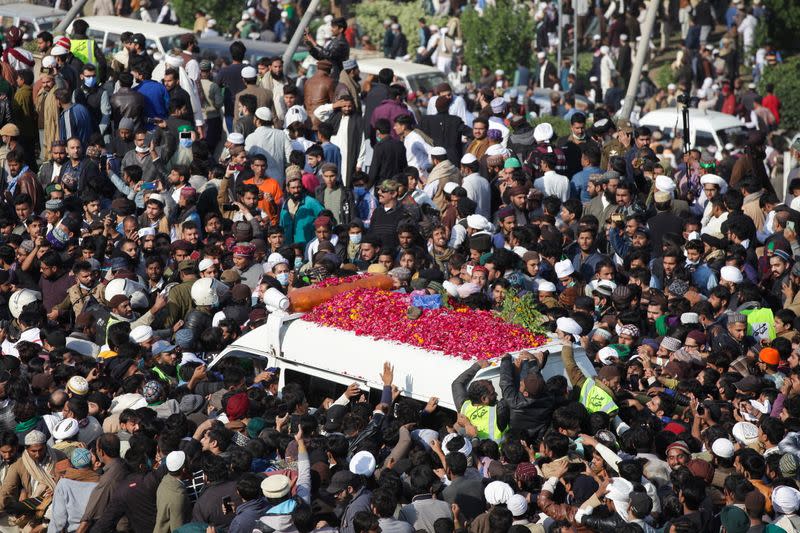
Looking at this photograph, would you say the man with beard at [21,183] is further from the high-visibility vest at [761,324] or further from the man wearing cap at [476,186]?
the high-visibility vest at [761,324]

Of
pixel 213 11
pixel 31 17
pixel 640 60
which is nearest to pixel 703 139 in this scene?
pixel 640 60

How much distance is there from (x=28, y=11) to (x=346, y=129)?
1260 cm

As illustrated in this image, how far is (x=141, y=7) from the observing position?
37.2 meters

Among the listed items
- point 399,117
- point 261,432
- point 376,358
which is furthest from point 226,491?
point 399,117

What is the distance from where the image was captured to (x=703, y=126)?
2794cm

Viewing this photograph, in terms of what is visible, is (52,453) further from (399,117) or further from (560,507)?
(399,117)

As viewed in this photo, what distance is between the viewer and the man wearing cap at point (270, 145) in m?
19.0

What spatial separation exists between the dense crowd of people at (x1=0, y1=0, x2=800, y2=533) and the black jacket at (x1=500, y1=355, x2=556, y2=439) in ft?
0.08

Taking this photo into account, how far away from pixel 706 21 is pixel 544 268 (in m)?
22.6

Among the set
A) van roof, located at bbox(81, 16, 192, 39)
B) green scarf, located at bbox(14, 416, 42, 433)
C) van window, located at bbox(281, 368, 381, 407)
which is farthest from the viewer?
van roof, located at bbox(81, 16, 192, 39)

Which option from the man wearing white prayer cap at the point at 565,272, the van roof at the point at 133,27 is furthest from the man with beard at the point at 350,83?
the van roof at the point at 133,27

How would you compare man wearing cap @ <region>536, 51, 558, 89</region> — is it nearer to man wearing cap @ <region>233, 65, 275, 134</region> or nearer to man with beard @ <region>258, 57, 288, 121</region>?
man with beard @ <region>258, 57, 288, 121</region>

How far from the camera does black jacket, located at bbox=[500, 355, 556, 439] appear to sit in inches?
494

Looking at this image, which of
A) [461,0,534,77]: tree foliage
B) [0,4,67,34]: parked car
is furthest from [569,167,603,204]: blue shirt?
[461,0,534,77]: tree foliage
